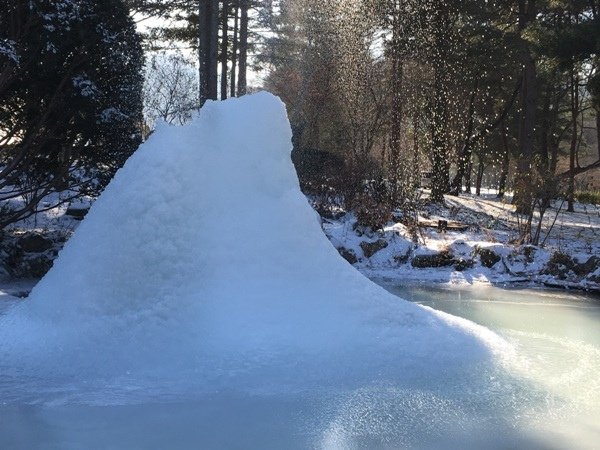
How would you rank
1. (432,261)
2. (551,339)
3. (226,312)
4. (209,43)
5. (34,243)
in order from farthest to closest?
(209,43), (432,261), (34,243), (551,339), (226,312)

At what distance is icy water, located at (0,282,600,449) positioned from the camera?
2.92 metres

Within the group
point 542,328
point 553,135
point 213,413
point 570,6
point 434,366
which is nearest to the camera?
point 213,413

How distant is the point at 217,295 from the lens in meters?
3.95

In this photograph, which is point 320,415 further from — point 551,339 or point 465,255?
point 465,255

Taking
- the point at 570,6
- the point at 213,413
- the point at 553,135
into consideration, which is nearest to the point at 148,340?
the point at 213,413

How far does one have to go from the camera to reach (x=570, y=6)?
1518 centimetres

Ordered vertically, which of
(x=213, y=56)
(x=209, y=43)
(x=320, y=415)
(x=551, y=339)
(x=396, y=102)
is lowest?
(x=551, y=339)

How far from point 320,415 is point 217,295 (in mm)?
1120

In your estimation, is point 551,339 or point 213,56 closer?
point 551,339

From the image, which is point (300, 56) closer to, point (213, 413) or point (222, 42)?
point (222, 42)

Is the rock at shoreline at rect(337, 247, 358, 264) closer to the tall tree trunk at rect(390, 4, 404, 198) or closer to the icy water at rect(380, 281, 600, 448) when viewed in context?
the icy water at rect(380, 281, 600, 448)

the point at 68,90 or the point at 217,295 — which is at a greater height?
the point at 68,90

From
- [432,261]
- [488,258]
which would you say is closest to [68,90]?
[432,261]

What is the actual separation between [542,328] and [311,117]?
55.0 feet
